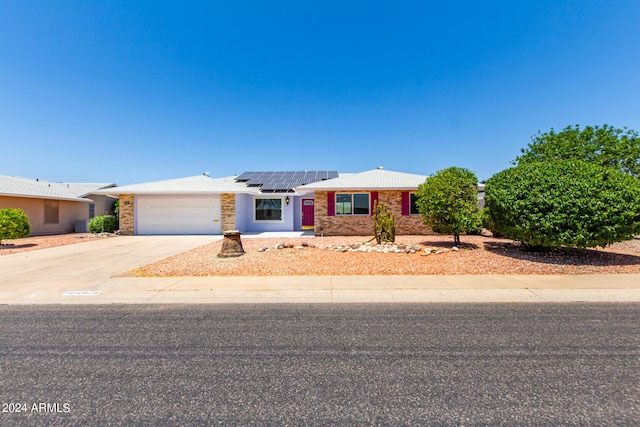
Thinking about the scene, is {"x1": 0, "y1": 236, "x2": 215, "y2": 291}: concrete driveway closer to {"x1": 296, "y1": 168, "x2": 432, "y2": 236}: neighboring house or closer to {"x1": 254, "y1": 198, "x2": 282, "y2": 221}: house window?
{"x1": 254, "y1": 198, "x2": 282, "y2": 221}: house window

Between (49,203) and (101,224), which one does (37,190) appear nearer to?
(49,203)

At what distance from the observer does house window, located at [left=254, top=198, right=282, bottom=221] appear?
19578 mm

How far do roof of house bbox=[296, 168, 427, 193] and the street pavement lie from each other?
29.2 ft

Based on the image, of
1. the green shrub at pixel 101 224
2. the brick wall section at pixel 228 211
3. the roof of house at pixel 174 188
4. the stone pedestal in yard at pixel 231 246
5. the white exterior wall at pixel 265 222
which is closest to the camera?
the stone pedestal in yard at pixel 231 246

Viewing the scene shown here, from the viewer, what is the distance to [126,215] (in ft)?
59.4

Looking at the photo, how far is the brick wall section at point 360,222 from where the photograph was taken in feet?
53.2

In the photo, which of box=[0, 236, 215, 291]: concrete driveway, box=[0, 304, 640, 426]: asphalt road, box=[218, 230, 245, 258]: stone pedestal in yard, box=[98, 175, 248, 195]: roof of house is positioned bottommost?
box=[0, 304, 640, 426]: asphalt road

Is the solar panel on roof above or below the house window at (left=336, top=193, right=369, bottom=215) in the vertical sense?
above

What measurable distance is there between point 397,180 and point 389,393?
608 inches

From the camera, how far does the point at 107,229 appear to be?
18891 mm

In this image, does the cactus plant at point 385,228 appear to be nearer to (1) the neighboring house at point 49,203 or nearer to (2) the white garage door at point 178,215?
(2) the white garage door at point 178,215

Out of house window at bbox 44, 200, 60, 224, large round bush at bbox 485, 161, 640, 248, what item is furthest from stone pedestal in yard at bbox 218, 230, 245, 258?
house window at bbox 44, 200, 60, 224

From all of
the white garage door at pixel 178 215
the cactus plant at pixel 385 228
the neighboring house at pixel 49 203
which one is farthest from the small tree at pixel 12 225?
the cactus plant at pixel 385 228

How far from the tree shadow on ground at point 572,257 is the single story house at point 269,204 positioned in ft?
20.9
